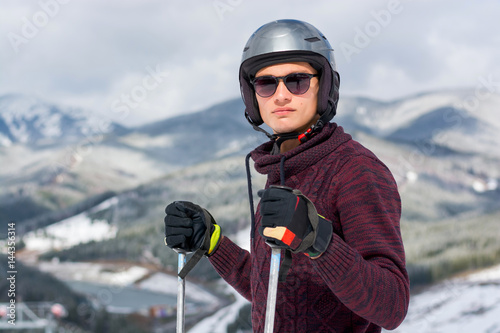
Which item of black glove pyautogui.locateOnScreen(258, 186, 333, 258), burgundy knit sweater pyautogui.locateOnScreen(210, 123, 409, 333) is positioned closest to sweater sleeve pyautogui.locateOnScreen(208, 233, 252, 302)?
burgundy knit sweater pyautogui.locateOnScreen(210, 123, 409, 333)

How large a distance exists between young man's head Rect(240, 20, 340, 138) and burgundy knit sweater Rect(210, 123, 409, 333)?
0.16 meters

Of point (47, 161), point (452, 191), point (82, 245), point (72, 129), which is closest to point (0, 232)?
point (82, 245)

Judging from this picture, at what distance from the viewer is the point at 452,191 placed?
90.4ft

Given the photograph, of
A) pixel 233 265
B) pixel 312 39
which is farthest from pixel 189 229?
pixel 312 39

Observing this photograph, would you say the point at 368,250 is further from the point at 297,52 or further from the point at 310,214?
the point at 297,52

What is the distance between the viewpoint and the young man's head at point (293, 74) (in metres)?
1.81

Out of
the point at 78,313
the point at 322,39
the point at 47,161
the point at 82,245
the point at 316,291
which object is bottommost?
the point at 78,313

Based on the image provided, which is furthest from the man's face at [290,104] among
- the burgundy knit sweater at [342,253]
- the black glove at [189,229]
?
the black glove at [189,229]

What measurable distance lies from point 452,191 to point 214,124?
19.3 m

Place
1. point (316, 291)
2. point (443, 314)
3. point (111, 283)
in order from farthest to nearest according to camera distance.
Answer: point (111, 283) < point (443, 314) < point (316, 291)

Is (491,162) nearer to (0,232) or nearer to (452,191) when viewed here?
(452,191)

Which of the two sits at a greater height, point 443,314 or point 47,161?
point 47,161

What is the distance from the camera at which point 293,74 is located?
1.81 meters

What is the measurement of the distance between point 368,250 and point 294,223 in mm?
284
